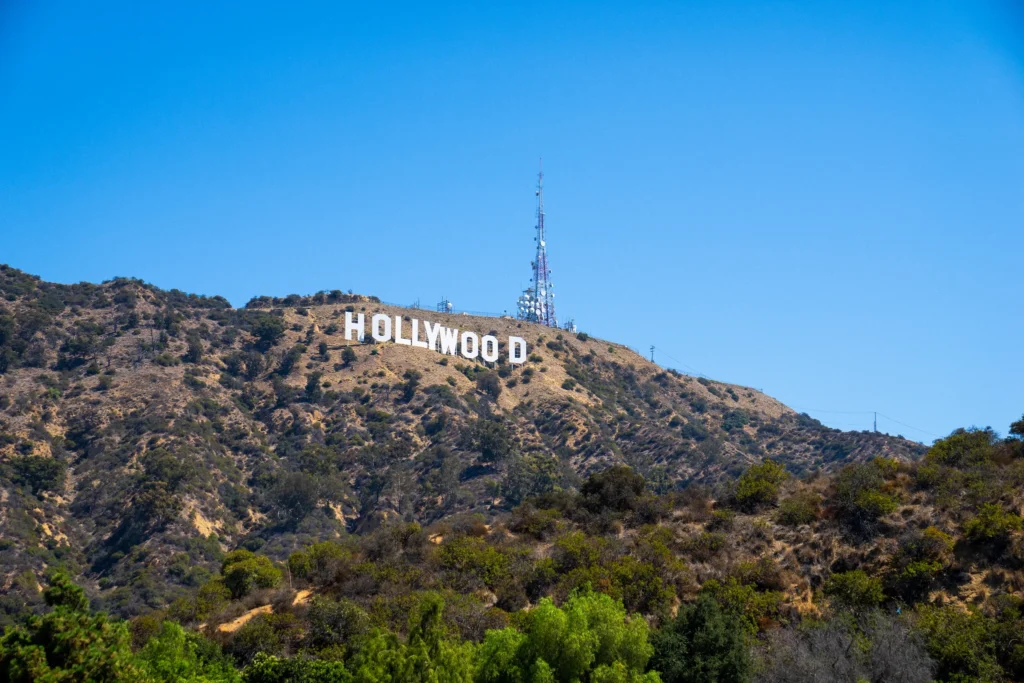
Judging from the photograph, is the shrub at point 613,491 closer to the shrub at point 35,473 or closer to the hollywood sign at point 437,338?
the shrub at point 35,473

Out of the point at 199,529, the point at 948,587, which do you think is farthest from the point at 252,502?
the point at 948,587

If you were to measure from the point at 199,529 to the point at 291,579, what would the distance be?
36.2 meters

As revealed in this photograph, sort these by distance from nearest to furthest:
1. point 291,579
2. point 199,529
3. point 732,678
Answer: point 732,678, point 291,579, point 199,529

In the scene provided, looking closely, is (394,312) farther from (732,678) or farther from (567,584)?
(732,678)

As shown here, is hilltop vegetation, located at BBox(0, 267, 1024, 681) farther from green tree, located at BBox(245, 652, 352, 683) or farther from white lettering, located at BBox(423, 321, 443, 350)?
white lettering, located at BBox(423, 321, 443, 350)

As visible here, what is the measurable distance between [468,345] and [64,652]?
322 ft

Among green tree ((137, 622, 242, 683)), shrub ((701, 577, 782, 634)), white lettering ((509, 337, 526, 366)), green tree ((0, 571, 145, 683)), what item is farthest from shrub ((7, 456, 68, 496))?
shrub ((701, 577, 782, 634))

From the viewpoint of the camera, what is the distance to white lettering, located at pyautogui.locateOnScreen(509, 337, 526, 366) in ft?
401

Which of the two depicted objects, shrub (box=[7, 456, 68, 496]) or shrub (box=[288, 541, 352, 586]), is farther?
shrub (box=[7, 456, 68, 496])

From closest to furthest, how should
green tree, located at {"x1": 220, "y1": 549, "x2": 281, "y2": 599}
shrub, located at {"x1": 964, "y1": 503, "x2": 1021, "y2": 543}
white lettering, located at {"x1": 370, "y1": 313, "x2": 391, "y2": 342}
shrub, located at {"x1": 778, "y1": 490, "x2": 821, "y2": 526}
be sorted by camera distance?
shrub, located at {"x1": 964, "y1": 503, "x2": 1021, "y2": 543}, green tree, located at {"x1": 220, "y1": 549, "x2": 281, "y2": 599}, shrub, located at {"x1": 778, "y1": 490, "x2": 821, "y2": 526}, white lettering, located at {"x1": 370, "y1": 313, "x2": 391, "y2": 342}

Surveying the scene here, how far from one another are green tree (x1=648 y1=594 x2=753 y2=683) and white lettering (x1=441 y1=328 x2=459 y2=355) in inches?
3435

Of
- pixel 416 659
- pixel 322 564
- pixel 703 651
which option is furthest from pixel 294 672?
pixel 322 564

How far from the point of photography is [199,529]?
82.5 meters

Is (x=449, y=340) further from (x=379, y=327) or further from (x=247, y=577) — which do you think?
(x=247, y=577)
